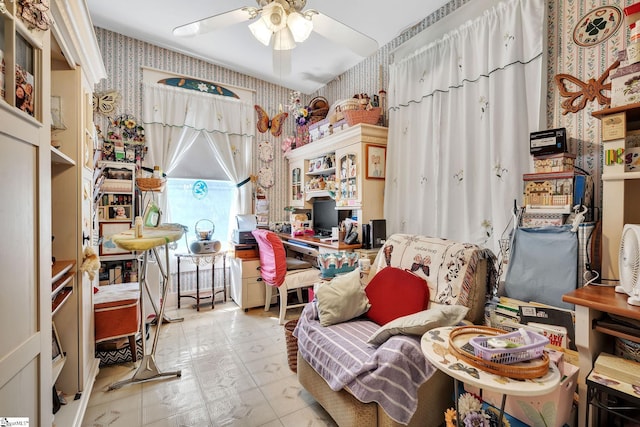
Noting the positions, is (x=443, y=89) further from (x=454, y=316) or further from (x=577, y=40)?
(x=454, y=316)

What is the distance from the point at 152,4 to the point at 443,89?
2.75 m

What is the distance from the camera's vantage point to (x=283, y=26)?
1702mm

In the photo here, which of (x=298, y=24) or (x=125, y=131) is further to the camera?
(x=125, y=131)

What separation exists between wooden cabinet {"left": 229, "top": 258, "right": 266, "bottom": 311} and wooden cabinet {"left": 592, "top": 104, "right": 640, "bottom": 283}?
2998 millimetres

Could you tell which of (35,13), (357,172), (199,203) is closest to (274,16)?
(35,13)

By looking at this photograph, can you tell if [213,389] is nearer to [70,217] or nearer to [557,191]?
[70,217]

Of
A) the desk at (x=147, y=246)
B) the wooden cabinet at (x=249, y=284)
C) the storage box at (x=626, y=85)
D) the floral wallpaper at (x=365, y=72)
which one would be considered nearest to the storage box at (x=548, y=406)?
the floral wallpaper at (x=365, y=72)

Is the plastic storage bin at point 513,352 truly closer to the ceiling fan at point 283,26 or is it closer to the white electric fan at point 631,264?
the white electric fan at point 631,264

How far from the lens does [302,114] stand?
383 centimetres

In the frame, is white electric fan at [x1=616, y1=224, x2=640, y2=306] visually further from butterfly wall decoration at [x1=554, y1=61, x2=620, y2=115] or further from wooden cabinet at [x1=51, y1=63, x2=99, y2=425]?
wooden cabinet at [x1=51, y1=63, x2=99, y2=425]

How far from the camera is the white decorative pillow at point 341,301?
1828 mm

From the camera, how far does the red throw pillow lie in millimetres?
1780

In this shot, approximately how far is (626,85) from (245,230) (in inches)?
130

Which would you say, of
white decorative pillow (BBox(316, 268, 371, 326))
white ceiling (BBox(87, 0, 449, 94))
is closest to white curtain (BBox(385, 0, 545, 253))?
white ceiling (BBox(87, 0, 449, 94))
